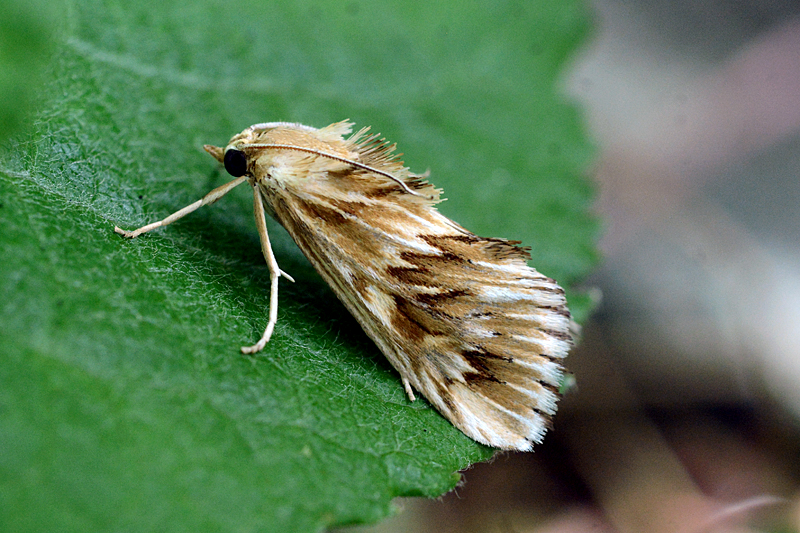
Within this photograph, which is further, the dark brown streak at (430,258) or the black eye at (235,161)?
the black eye at (235,161)

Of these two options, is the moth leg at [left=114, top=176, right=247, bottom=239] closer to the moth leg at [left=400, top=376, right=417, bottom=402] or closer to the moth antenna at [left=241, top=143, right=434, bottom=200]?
the moth antenna at [left=241, top=143, right=434, bottom=200]

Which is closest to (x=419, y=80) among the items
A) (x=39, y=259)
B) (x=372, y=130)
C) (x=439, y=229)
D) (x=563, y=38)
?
(x=372, y=130)

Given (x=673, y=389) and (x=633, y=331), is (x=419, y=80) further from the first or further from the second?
(x=673, y=389)

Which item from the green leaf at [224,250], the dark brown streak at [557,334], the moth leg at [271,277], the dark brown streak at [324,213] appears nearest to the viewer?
the green leaf at [224,250]

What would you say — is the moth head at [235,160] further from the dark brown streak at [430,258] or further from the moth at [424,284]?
the dark brown streak at [430,258]

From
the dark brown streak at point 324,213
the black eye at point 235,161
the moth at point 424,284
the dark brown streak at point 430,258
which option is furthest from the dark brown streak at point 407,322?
the black eye at point 235,161
